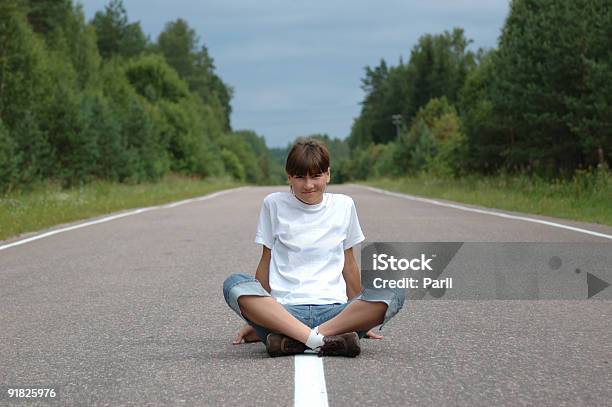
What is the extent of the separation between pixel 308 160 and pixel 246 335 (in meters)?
1.27

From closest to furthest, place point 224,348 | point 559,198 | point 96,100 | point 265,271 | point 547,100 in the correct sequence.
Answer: point 265,271 < point 224,348 < point 559,198 < point 547,100 < point 96,100

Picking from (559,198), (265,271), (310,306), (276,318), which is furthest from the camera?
(559,198)

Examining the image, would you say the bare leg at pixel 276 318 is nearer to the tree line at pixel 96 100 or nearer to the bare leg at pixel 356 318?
the bare leg at pixel 356 318

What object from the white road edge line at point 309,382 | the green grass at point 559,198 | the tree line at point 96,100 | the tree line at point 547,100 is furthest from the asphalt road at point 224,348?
the tree line at point 96,100

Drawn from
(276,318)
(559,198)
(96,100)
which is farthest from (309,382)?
(96,100)

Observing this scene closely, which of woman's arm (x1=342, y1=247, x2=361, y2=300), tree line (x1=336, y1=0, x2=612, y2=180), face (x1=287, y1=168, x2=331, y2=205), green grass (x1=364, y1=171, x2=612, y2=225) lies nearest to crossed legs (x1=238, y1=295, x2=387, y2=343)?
woman's arm (x1=342, y1=247, x2=361, y2=300)

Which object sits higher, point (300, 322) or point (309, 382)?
point (300, 322)

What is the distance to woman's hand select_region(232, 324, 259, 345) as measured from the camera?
214 inches

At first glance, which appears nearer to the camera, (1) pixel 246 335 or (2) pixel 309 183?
(2) pixel 309 183

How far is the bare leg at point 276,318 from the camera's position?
4957mm

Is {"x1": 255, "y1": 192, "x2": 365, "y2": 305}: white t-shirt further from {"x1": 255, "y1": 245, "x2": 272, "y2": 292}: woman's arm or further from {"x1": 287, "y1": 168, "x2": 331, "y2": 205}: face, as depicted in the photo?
{"x1": 287, "y1": 168, "x2": 331, "y2": 205}: face

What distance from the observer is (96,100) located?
50281mm

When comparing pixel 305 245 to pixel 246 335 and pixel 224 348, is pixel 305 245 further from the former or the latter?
pixel 224 348

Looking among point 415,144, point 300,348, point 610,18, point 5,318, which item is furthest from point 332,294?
point 415,144
